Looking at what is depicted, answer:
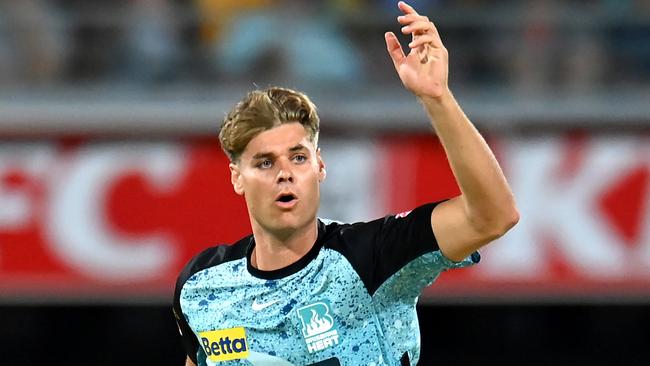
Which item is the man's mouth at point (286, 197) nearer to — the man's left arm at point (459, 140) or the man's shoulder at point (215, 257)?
the man's shoulder at point (215, 257)

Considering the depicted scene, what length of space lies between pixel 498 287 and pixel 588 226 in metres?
0.63

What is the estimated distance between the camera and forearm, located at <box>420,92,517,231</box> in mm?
3227

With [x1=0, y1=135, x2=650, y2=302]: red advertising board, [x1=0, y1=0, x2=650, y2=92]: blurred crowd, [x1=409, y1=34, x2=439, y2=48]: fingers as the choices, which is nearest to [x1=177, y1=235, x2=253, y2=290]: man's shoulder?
[x1=409, y1=34, x2=439, y2=48]: fingers

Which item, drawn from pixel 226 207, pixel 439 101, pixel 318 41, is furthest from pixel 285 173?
pixel 318 41

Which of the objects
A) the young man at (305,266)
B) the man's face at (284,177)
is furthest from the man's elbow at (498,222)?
the man's face at (284,177)

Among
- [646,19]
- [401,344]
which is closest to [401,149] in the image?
[646,19]

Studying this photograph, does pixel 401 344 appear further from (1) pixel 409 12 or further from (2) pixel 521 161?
(2) pixel 521 161

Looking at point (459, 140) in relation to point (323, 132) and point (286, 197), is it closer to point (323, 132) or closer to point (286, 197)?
point (286, 197)

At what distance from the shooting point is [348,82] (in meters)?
8.19

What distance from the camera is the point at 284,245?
3.87m

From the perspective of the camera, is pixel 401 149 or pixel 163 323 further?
pixel 163 323

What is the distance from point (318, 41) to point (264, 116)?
446 cm

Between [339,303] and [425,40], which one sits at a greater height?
[425,40]

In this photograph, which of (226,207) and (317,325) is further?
(226,207)
